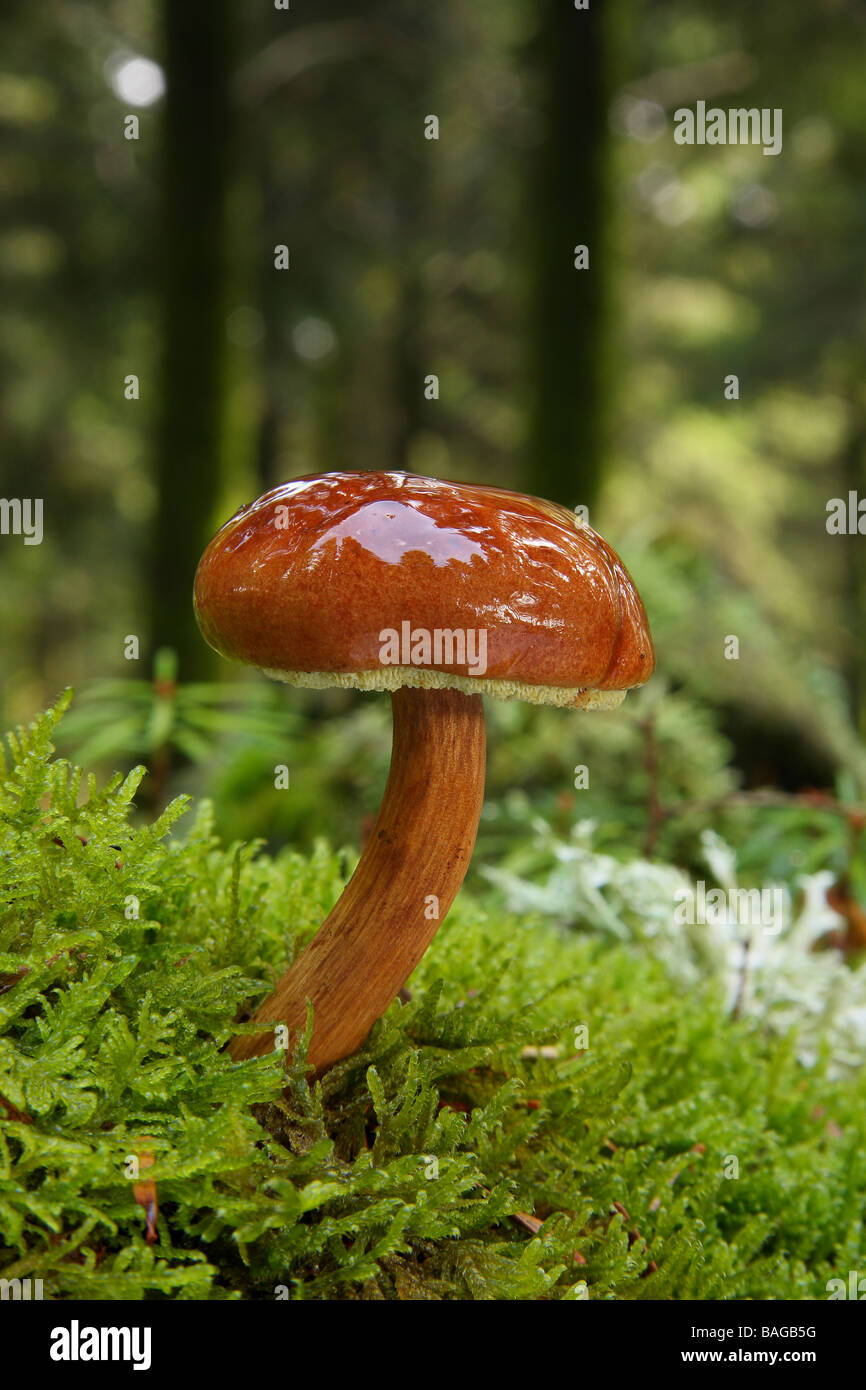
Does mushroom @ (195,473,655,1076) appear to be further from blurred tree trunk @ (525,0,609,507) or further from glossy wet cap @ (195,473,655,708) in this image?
blurred tree trunk @ (525,0,609,507)

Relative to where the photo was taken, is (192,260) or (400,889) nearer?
(400,889)

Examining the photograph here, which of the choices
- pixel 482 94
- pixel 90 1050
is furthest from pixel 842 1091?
pixel 482 94

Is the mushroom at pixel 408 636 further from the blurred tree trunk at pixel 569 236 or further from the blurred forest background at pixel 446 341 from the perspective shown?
the blurred tree trunk at pixel 569 236

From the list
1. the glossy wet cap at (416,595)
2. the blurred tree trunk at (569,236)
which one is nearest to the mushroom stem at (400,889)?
the glossy wet cap at (416,595)

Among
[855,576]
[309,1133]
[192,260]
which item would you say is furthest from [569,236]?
[855,576]

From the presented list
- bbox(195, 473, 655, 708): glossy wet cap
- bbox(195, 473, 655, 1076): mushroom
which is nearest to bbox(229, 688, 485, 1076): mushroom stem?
bbox(195, 473, 655, 1076): mushroom

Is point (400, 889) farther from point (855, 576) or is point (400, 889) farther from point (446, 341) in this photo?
point (446, 341)
